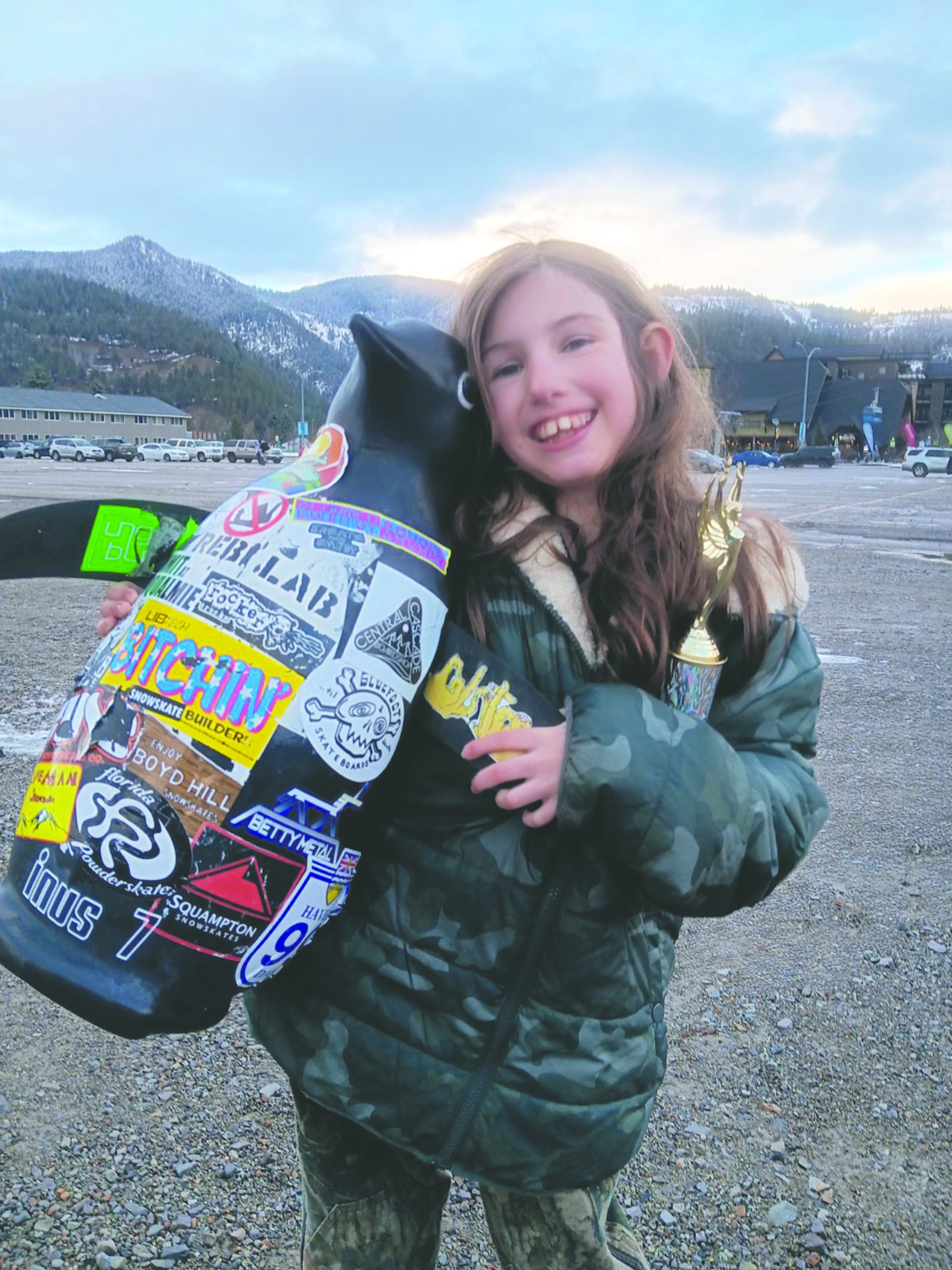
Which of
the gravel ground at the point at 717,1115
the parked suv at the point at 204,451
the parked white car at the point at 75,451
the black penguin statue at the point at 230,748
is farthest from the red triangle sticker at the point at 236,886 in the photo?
the parked white car at the point at 75,451

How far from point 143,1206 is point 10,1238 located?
253mm

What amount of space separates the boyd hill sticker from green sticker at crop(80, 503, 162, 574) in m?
0.50

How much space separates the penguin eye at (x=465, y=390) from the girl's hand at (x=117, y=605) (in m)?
0.61

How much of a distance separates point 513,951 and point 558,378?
0.83 m

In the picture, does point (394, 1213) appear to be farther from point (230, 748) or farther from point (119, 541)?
point (119, 541)

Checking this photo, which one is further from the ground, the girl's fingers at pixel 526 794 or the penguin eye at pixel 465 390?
the penguin eye at pixel 465 390

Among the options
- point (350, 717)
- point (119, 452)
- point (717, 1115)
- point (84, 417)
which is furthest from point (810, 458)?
point (84, 417)

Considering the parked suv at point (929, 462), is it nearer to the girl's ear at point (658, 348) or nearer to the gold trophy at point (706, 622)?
the girl's ear at point (658, 348)

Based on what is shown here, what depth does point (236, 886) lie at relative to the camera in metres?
1.24

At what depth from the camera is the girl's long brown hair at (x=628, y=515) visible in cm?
140

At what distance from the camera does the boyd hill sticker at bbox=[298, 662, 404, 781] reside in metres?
1.25

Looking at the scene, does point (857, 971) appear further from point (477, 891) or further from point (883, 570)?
point (883, 570)

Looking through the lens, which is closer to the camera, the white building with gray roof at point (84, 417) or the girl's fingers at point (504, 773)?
the girl's fingers at point (504, 773)

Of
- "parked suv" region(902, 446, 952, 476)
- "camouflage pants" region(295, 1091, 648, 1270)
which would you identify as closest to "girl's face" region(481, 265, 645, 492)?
"camouflage pants" region(295, 1091, 648, 1270)
